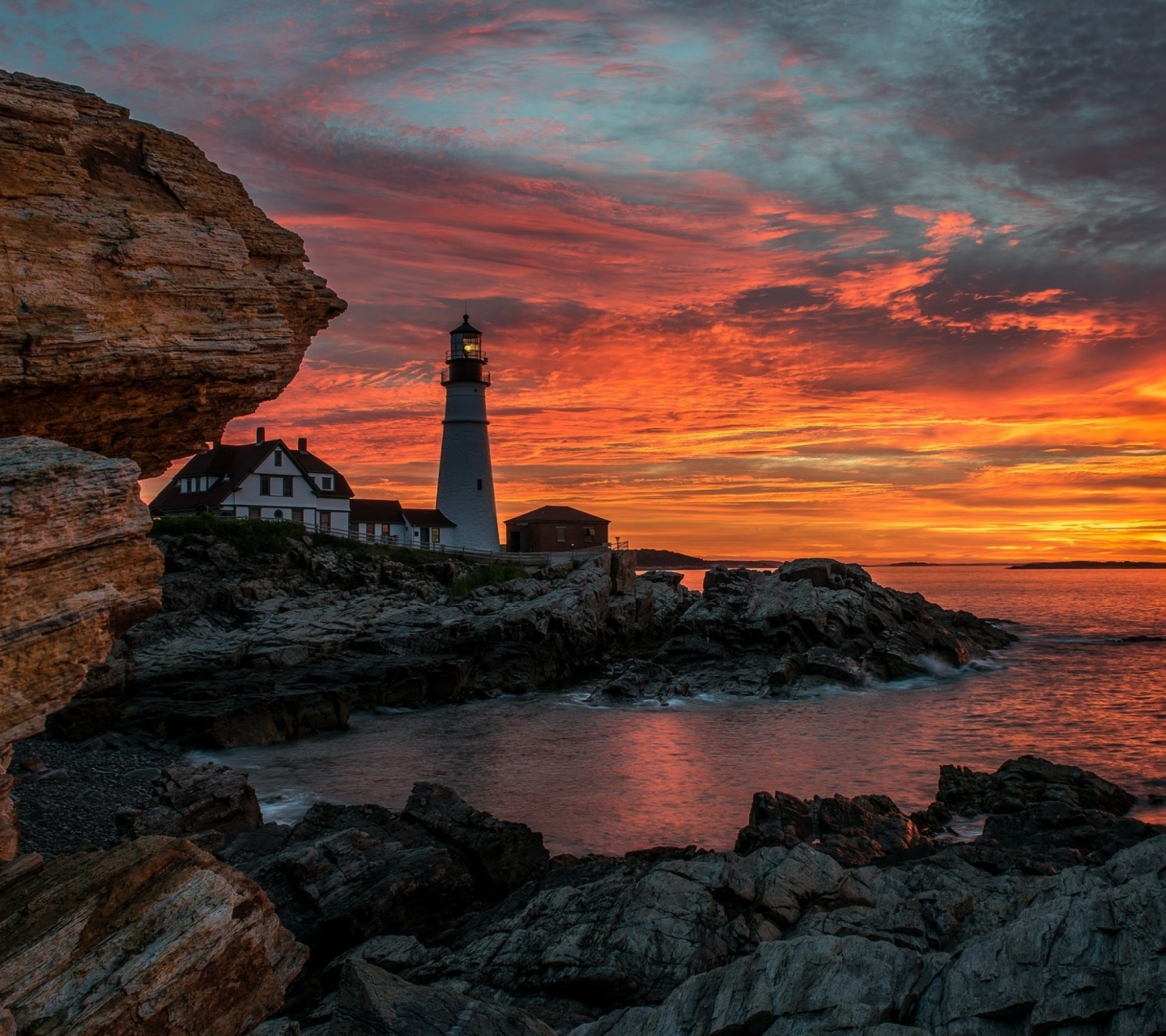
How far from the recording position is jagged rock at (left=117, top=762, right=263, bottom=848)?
1318cm

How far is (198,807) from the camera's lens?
13977mm

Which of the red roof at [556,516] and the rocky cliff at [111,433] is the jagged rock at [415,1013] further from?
the red roof at [556,516]

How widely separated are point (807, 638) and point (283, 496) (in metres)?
32.8

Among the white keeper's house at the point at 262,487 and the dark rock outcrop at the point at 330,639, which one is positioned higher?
the white keeper's house at the point at 262,487

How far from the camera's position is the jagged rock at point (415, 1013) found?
266 inches

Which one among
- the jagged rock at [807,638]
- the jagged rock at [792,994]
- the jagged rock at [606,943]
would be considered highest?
the jagged rock at [792,994]

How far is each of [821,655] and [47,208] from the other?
30.0 m

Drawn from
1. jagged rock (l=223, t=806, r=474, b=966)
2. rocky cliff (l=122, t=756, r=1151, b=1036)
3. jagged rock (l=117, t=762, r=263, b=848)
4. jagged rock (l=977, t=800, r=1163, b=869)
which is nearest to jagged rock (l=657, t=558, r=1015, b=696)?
jagged rock (l=977, t=800, r=1163, b=869)

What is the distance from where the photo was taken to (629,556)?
4653cm

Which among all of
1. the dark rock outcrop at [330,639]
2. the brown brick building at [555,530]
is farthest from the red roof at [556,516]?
the dark rock outcrop at [330,639]

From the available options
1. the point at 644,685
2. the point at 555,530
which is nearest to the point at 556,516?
the point at 555,530

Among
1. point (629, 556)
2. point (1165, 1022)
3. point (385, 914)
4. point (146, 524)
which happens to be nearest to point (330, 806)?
point (385, 914)

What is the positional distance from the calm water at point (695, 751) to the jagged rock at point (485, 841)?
334cm

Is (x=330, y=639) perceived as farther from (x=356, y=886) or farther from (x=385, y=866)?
(x=356, y=886)
